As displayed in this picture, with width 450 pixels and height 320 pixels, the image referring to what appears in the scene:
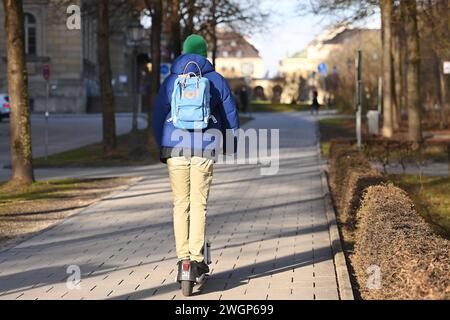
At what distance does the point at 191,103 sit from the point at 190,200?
2.66 feet

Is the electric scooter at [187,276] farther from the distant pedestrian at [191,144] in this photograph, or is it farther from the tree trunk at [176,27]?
the tree trunk at [176,27]

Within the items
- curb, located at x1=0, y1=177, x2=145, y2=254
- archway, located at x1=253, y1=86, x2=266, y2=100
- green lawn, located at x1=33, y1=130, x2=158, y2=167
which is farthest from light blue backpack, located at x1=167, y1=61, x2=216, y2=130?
archway, located at x1=253, y1=86, x2=266, y2=100

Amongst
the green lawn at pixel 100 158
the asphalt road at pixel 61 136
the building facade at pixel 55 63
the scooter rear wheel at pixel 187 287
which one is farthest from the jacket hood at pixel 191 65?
the building facade at pixel 55 63

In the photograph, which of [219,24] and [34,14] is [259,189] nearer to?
[219,24]

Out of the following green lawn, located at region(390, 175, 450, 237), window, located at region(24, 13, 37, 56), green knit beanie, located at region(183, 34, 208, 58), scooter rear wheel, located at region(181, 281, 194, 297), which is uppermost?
window, located at region(24, 13, 37, 56)

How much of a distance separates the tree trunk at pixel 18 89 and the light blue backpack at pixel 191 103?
9972 mm

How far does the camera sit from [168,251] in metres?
9.94

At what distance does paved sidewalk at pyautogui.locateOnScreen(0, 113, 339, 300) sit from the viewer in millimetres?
7742

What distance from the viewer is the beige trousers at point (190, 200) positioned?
7492 millimetres

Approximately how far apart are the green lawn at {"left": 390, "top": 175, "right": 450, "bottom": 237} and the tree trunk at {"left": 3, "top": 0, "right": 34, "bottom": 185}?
259 inches

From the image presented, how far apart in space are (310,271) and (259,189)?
869cm

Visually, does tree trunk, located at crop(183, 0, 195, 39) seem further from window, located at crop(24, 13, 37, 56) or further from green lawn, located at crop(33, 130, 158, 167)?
window, located at crop(24, 13, 37, 56)

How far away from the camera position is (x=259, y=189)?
1727cm
